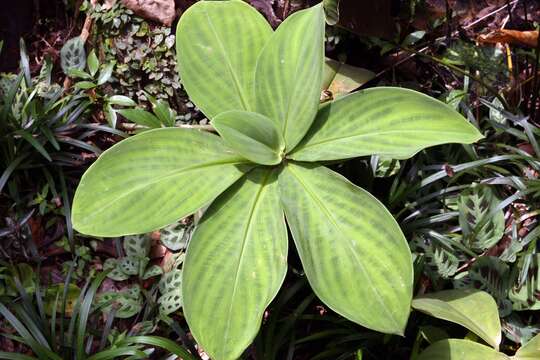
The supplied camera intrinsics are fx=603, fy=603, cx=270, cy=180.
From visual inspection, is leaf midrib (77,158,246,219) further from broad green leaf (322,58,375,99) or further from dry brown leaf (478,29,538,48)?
dry brown leaf (478,29,538,48)

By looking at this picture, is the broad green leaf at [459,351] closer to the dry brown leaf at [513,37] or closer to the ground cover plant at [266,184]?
the ground cover plant at [266,184]

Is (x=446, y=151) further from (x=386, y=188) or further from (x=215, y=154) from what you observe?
(x=215, y=154)

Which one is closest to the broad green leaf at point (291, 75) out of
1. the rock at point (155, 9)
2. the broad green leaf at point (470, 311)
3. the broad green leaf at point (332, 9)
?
the broad green leaf at point (332, 9)

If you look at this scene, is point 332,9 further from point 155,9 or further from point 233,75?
point 155,9

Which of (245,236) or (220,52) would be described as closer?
(245,236)

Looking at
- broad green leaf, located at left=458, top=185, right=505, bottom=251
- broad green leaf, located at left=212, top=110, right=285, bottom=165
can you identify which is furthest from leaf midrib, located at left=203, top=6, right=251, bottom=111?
broad green leaf, located at left=458, top=185, right=505, bottom=251

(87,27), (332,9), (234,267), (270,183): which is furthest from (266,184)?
(87,27)
